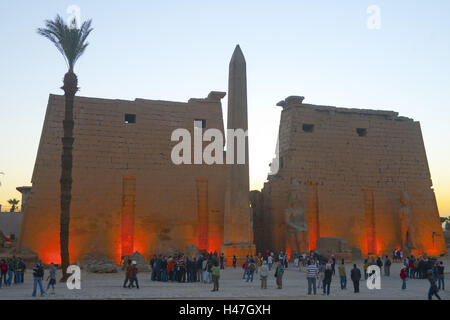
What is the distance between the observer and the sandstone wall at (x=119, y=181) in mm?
21906

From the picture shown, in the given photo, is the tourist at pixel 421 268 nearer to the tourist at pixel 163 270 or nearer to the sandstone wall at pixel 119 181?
the tourist at pixel 163 270

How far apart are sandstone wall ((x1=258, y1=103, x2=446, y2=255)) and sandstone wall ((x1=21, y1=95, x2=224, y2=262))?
3872 mm

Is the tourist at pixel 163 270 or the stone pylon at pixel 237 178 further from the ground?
the stone pylon at pixel 237 178

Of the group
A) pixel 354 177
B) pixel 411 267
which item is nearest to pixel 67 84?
pixel 411 267

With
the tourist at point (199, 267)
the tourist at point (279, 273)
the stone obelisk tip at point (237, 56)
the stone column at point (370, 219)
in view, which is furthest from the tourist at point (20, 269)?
the stone column at point (370, 219)

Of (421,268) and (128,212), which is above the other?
(128,212)

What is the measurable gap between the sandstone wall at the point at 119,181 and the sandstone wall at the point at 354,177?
3.87 meters

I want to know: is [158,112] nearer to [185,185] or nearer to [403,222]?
[185,185]

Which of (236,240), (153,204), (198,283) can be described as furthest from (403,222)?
(198,283)

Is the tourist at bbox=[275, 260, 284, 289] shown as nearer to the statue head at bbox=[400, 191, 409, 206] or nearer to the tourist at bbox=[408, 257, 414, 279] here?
the tourist at bbox=[408, 257, 414, 279]

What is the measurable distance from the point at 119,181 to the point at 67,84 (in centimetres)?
696

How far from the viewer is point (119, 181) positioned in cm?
2319

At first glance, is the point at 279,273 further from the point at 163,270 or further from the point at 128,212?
the point at 128,212

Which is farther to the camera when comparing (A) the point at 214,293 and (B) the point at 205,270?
(B) the point at 205,270
